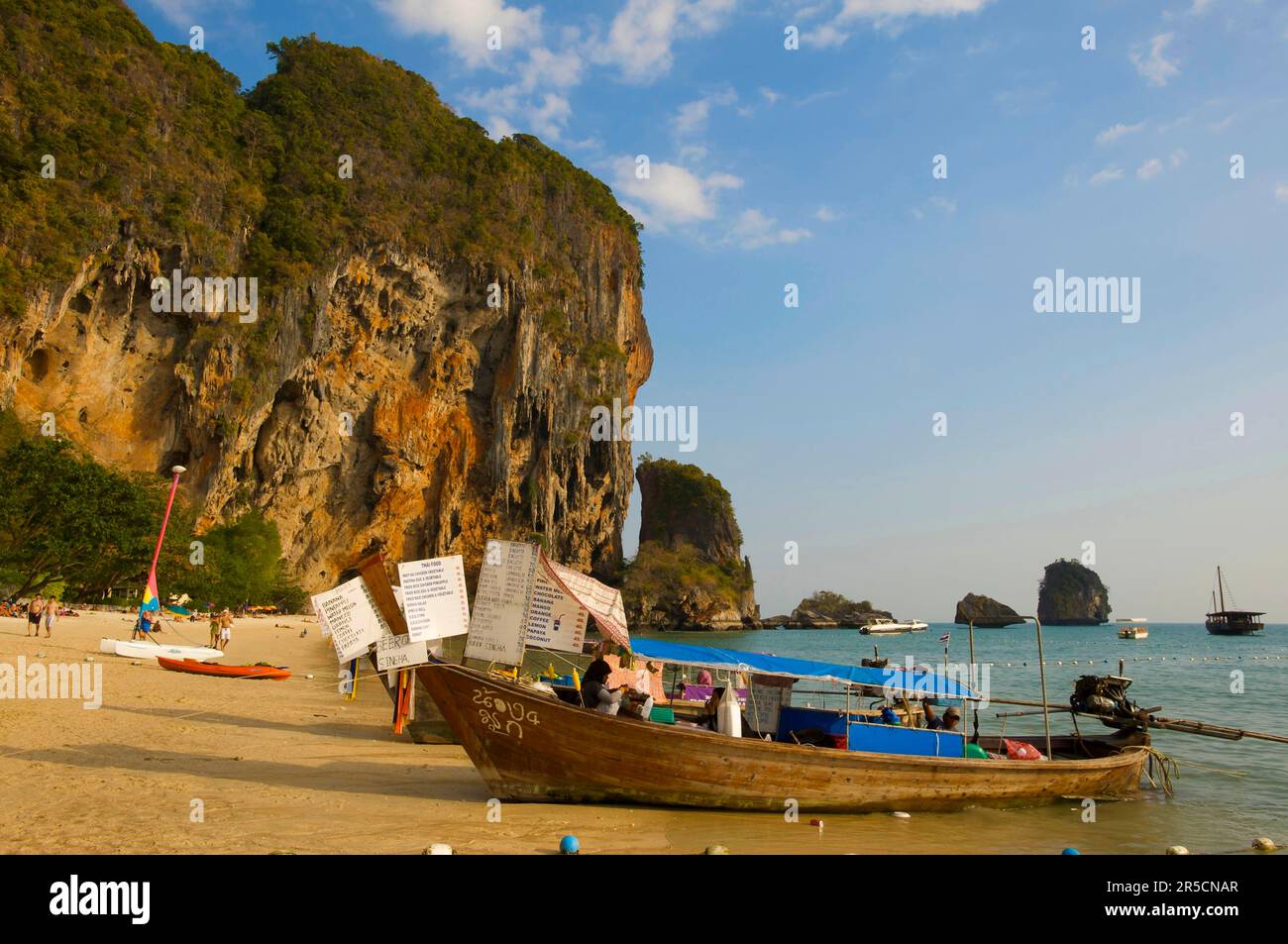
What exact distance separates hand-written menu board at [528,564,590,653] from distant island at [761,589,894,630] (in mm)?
110364

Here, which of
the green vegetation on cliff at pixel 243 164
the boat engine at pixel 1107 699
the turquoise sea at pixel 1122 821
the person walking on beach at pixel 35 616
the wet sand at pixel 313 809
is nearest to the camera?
the wet sand at pixel 313 809

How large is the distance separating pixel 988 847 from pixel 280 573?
52259 millimetres

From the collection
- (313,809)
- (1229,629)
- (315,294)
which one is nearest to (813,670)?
(313,809)

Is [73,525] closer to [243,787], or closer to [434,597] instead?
[243,787]

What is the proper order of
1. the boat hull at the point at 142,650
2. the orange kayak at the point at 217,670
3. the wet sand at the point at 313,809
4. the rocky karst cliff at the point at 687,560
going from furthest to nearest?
the rocky karst cliff at the point at 687,560 < the boat hull at the point at 142,650 < the orange kayak at the point at 217,670 < the wet sand at the point at 313,809

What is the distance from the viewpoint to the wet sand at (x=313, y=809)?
22.5ft

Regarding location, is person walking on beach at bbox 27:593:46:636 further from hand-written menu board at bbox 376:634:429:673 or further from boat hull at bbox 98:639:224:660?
hand-written menu board at bbox 376:634:429:673

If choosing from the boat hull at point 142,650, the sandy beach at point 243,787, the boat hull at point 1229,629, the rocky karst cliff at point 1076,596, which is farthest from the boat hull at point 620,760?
the rocky karst cliff at point 1076,596

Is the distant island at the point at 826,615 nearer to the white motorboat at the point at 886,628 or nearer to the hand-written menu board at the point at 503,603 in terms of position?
the white motorboat at the point at 886,628

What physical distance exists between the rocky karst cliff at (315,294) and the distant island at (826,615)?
5238 cm

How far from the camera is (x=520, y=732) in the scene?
8508 millimetres

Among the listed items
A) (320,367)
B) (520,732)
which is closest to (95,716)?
(520,732)

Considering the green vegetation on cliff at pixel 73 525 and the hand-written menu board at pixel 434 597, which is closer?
the hand-written menu board at pixel 434 597

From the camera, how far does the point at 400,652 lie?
9031mm
